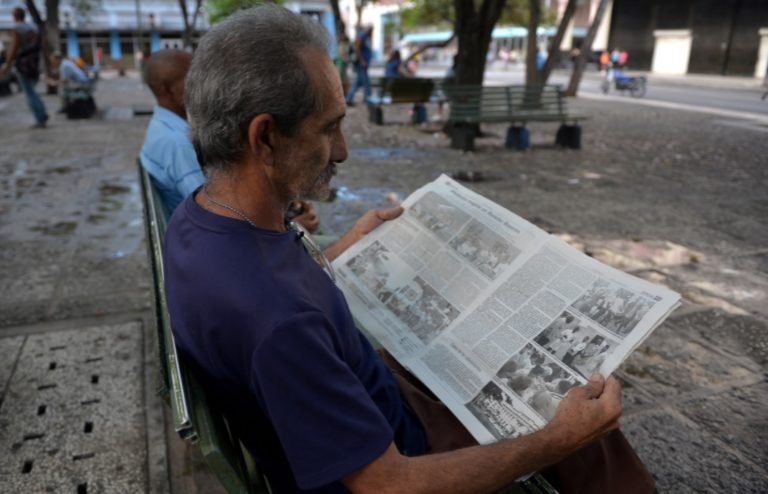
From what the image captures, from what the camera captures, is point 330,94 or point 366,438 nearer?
point 366,438

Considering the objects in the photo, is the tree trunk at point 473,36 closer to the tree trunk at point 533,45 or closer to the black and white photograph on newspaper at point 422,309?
the tree trunk at point 533,45

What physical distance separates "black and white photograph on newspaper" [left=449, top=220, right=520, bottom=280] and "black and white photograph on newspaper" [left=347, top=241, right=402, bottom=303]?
20cm

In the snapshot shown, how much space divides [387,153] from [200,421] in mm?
7583

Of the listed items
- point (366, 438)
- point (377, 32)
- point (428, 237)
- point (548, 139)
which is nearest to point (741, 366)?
point (428, 237)

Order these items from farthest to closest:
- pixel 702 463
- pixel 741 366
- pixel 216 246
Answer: pixel 741 366
pixel 702 463
pixel 216 246

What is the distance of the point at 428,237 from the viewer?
72.5 inches

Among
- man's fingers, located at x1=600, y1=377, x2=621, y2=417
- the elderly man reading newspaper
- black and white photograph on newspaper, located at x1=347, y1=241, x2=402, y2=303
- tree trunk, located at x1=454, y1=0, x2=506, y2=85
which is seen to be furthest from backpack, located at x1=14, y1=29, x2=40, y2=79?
man's fingers, located at x1=600, y1=377, x2=621, y2=417

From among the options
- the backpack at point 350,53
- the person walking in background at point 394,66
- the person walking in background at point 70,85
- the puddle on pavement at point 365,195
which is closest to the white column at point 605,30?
the backpack at point 350,53

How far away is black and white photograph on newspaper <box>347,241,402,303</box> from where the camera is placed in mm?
1791

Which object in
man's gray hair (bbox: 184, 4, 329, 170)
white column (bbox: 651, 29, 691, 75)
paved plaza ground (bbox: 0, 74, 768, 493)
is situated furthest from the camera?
white column (bbox: 651, 29, 691, 75)

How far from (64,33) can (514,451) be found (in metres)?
57.1

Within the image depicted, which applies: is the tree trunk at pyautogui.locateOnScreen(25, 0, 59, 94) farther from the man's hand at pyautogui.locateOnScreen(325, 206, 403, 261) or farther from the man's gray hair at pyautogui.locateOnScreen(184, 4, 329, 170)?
the man's gray hair at pyautogui.locateOnScreen(184, 4, 329, 170)

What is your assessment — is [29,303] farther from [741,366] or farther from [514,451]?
[741,366]

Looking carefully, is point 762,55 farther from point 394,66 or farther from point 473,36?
point 473,36
